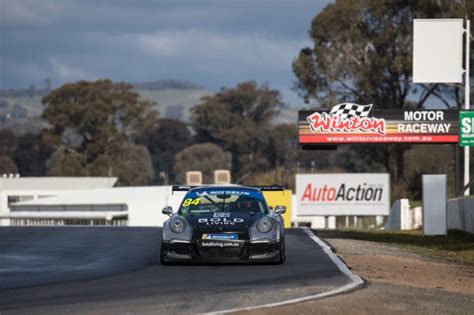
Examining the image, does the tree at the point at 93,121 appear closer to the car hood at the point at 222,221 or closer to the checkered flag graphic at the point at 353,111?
the checkered flag graphic at the point at 353,111

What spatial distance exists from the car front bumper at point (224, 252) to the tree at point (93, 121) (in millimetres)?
83677

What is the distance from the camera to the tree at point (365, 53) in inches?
2662

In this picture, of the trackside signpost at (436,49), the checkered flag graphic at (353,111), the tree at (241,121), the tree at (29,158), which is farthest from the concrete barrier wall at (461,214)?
the tree at (29,158)

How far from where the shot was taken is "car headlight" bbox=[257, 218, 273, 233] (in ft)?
58.0

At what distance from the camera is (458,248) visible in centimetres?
2630

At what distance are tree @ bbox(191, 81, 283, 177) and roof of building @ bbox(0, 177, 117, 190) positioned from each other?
20.9 m

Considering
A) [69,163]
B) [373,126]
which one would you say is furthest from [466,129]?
[69,163]

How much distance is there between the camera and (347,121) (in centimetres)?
3819

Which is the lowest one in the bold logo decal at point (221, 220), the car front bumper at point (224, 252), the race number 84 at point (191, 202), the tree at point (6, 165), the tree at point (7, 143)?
the car front bumper at point (224, 252)

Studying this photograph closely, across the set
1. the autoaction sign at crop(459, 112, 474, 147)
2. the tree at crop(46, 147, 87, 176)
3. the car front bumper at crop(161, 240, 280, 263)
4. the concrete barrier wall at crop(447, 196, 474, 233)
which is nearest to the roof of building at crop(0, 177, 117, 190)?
the tree at crop(46, 147, 87, 176)

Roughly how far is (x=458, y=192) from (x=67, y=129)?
6714 centimetres

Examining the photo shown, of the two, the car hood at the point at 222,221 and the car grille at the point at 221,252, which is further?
the car hood at the point at 222,221

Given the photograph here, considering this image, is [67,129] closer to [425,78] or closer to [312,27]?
[312,27]

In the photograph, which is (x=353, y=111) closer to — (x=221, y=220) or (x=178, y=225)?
(x=221, y=220)
